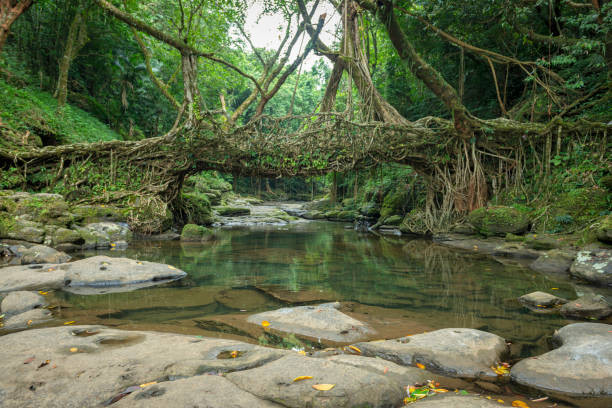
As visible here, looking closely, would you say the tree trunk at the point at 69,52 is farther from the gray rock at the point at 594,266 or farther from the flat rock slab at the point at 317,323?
the gray rock at the point at 594,266

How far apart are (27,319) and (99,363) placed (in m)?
1.70

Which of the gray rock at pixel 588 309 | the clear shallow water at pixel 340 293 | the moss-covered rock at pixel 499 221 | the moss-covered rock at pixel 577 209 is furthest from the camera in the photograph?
the moss-covered rock at pixel 499 221

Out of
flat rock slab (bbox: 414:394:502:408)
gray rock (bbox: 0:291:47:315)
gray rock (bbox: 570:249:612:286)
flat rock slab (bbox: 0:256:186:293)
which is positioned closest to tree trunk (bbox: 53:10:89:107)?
flat rock slab (bbox: 0:256:186:293)

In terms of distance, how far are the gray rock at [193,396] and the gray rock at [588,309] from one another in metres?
3.39

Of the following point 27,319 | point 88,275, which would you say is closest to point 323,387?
point 27,319

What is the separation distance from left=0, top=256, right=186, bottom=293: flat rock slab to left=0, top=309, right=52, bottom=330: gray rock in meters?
1.02

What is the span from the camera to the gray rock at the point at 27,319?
2.93 metres

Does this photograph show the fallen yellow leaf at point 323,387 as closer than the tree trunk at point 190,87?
Yes

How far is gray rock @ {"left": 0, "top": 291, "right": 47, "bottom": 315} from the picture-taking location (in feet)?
10.8

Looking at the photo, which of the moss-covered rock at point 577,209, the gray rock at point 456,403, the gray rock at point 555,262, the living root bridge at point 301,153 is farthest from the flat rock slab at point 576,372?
the living root bridge at point 301,153

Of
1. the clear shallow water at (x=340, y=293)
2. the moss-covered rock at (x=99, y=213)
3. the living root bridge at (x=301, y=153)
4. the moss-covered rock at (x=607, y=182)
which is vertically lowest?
the clear shallow water at (x=340, y=293)

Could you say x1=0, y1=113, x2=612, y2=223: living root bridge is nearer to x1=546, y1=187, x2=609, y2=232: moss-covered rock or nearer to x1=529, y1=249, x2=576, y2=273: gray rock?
x1=546, y1=187, x2=609, y2=232: moss-covered rock

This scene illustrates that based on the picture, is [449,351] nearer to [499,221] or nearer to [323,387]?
[323,387]

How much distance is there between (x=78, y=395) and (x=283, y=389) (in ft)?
3.23
